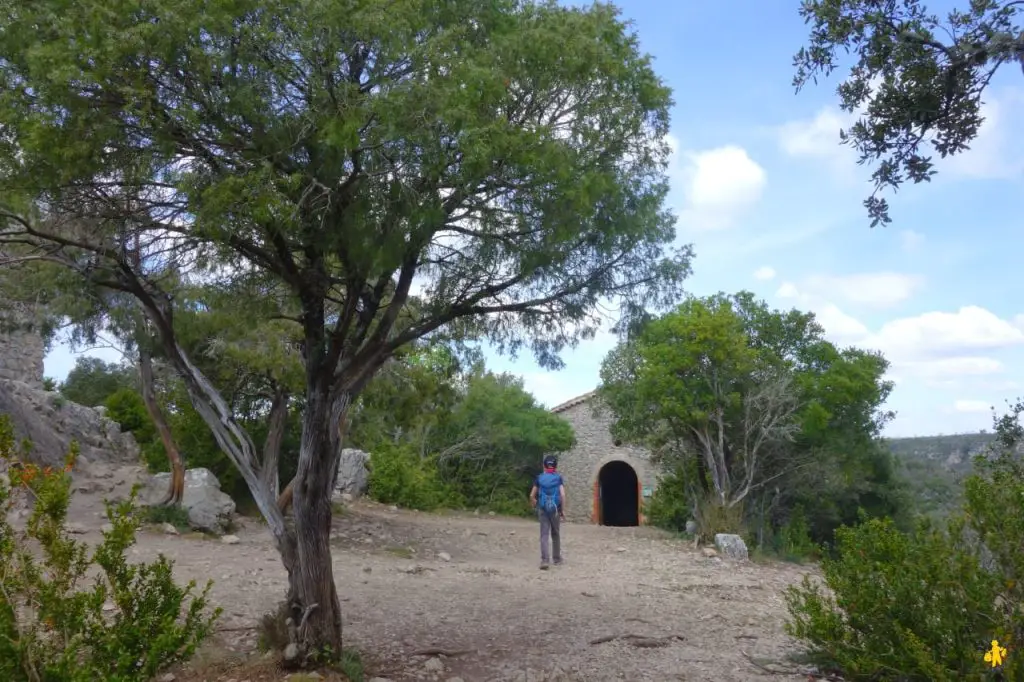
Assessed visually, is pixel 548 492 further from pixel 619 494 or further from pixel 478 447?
pixel 619 494

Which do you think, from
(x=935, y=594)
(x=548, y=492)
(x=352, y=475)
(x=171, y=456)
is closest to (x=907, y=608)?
(x=935, y=594)

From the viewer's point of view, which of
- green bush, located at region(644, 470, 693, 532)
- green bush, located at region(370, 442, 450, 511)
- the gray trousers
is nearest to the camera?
the gray trousers

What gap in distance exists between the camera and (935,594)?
14.1ft

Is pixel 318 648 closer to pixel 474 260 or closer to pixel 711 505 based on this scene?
pixel 474 260

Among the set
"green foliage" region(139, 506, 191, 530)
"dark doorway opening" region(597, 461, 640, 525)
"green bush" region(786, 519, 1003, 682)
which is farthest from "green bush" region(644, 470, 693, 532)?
"green bush" region(786, 519, 1003, 682)

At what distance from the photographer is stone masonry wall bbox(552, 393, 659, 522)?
2566 centimetres

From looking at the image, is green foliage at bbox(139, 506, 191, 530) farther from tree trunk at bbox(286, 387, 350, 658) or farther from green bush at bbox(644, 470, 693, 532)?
green bush at bbox(644, 470, 693, 532)

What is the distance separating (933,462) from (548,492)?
886 inches

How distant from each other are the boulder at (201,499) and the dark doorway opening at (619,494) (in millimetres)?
17292

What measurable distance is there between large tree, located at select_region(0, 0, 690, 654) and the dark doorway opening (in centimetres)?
2214

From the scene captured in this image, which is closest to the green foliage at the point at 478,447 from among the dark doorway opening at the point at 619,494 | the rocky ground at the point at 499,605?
the dark doorway opening at the point at 619,494

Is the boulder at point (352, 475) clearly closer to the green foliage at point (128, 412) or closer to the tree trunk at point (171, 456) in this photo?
the green foliage at point (128, 412)

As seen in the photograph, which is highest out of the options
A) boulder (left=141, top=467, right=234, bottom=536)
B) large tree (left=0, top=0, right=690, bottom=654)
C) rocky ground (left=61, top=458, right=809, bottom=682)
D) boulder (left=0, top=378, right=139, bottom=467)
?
large tree (left=0, top=0, right=690, bottom=654)

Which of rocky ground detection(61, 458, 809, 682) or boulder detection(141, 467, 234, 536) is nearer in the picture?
rocky ground detection(61, 458, 809, 682)
